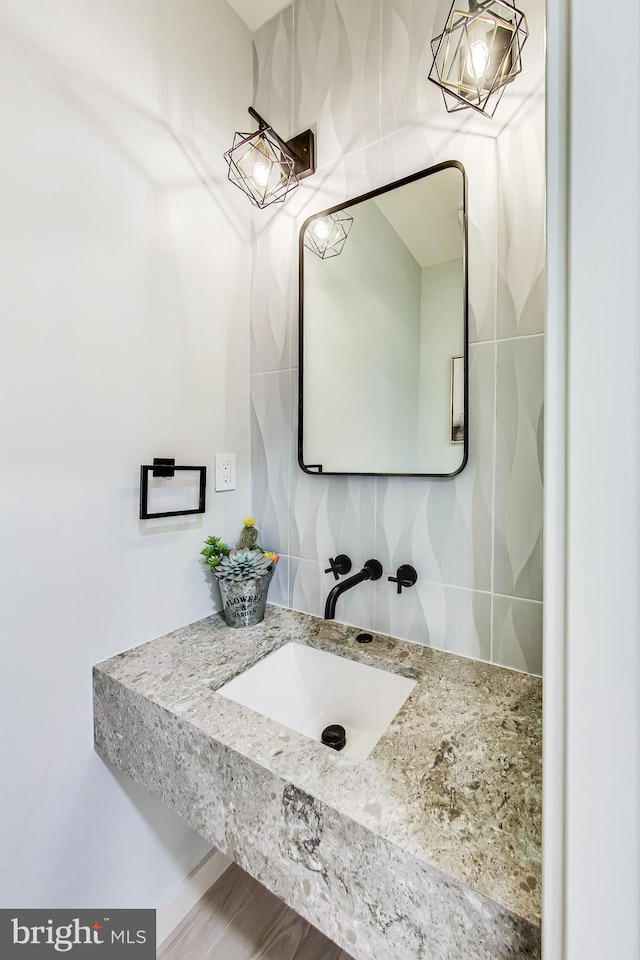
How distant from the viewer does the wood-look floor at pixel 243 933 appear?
107cm

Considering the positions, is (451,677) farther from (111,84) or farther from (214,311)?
(111,84)

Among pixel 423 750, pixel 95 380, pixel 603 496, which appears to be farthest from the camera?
pixel 95 380

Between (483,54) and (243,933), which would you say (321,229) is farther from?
(243,933)

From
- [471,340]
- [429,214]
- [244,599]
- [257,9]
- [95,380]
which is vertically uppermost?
[257,9]

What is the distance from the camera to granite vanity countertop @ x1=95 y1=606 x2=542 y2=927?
49 cm

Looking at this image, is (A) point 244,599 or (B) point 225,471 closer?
(A) point 244,599

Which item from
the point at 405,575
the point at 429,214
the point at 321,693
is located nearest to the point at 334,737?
the point at 321,693

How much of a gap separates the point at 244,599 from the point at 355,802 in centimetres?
66

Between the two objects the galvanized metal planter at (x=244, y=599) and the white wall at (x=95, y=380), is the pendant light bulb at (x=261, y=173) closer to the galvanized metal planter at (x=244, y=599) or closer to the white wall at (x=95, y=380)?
the white wall at (x=95, y=380)

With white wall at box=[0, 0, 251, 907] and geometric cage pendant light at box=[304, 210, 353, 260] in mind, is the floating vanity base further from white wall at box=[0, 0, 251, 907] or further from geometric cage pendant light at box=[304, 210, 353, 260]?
geometric cage pendant light at box=[304, 210, 353, 260]

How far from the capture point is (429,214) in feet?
3.31

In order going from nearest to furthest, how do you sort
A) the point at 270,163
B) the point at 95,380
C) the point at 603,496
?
the point at 603,496, the point at 95,380, the point at 270,163

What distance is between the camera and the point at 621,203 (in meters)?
0.30

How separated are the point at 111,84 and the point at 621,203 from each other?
1290mm
